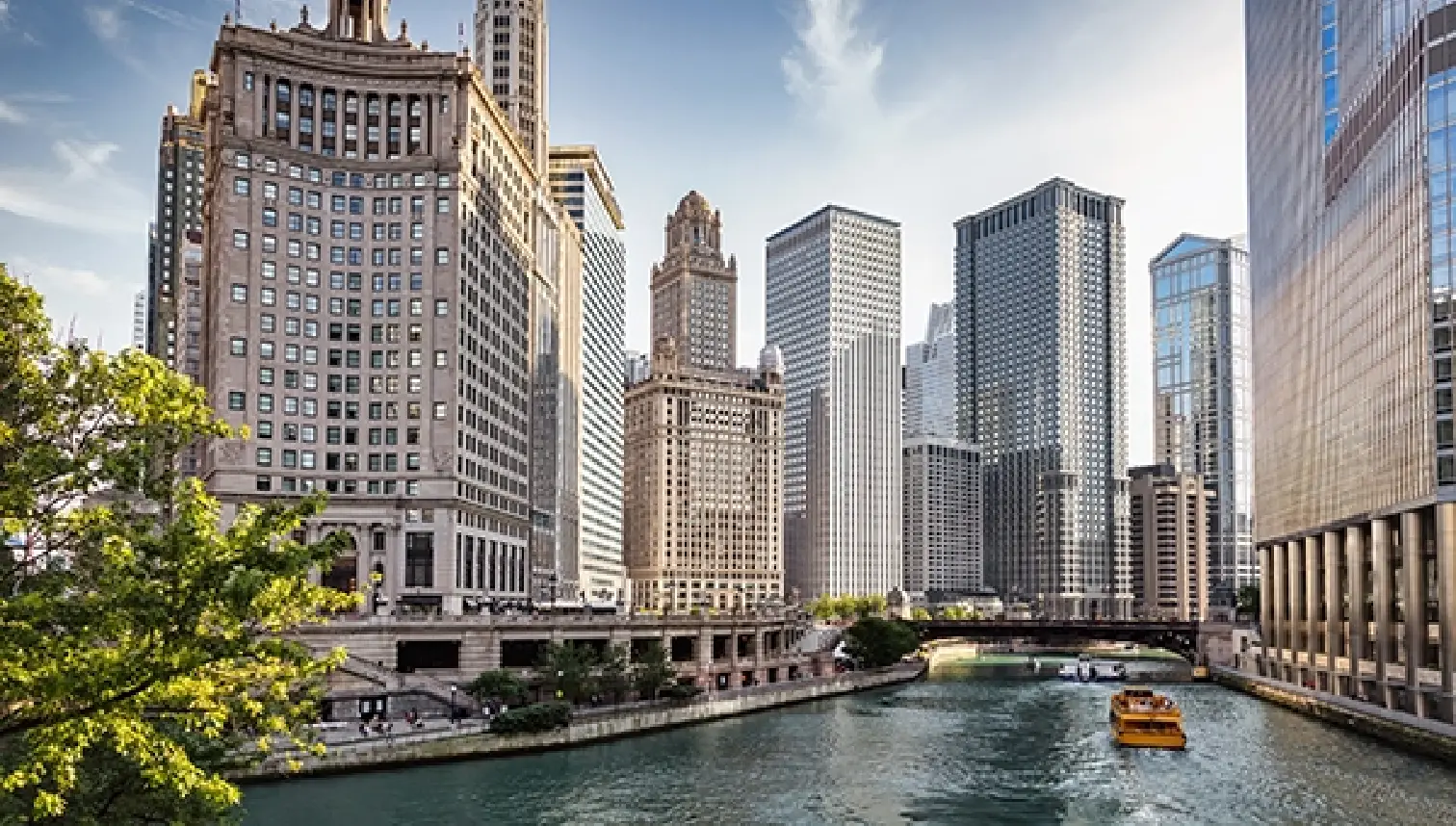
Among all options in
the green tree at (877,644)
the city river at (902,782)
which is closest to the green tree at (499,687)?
the city river at (902,782)

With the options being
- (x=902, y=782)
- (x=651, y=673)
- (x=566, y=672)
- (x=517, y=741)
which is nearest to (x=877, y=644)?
(x=651, y=673)

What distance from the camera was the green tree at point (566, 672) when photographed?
10881cm

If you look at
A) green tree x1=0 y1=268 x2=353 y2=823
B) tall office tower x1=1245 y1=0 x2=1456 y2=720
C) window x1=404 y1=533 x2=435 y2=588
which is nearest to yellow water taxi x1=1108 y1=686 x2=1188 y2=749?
tall office tower x1=1245 y1=0 x2=1456 y2=720

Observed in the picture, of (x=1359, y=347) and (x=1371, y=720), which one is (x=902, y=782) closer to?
(x=1371, y=720)

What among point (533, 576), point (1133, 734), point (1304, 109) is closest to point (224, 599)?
point (1133, 734)

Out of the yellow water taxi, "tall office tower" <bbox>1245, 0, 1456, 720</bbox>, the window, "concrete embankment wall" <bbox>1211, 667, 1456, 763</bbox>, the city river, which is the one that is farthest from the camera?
the window

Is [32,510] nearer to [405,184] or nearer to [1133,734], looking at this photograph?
[1133,734]

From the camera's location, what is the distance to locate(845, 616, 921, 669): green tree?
18100 cm

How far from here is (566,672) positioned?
109 meters

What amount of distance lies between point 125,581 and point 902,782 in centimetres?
7428

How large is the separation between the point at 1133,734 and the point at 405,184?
93105 millimetres

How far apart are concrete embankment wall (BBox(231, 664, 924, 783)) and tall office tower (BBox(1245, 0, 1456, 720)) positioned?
199 feet

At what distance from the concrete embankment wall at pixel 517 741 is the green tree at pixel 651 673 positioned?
3861mm

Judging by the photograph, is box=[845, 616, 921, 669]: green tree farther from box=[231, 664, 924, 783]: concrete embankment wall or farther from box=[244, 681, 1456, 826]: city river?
box=[244, 681, 1456, 826]: city river
